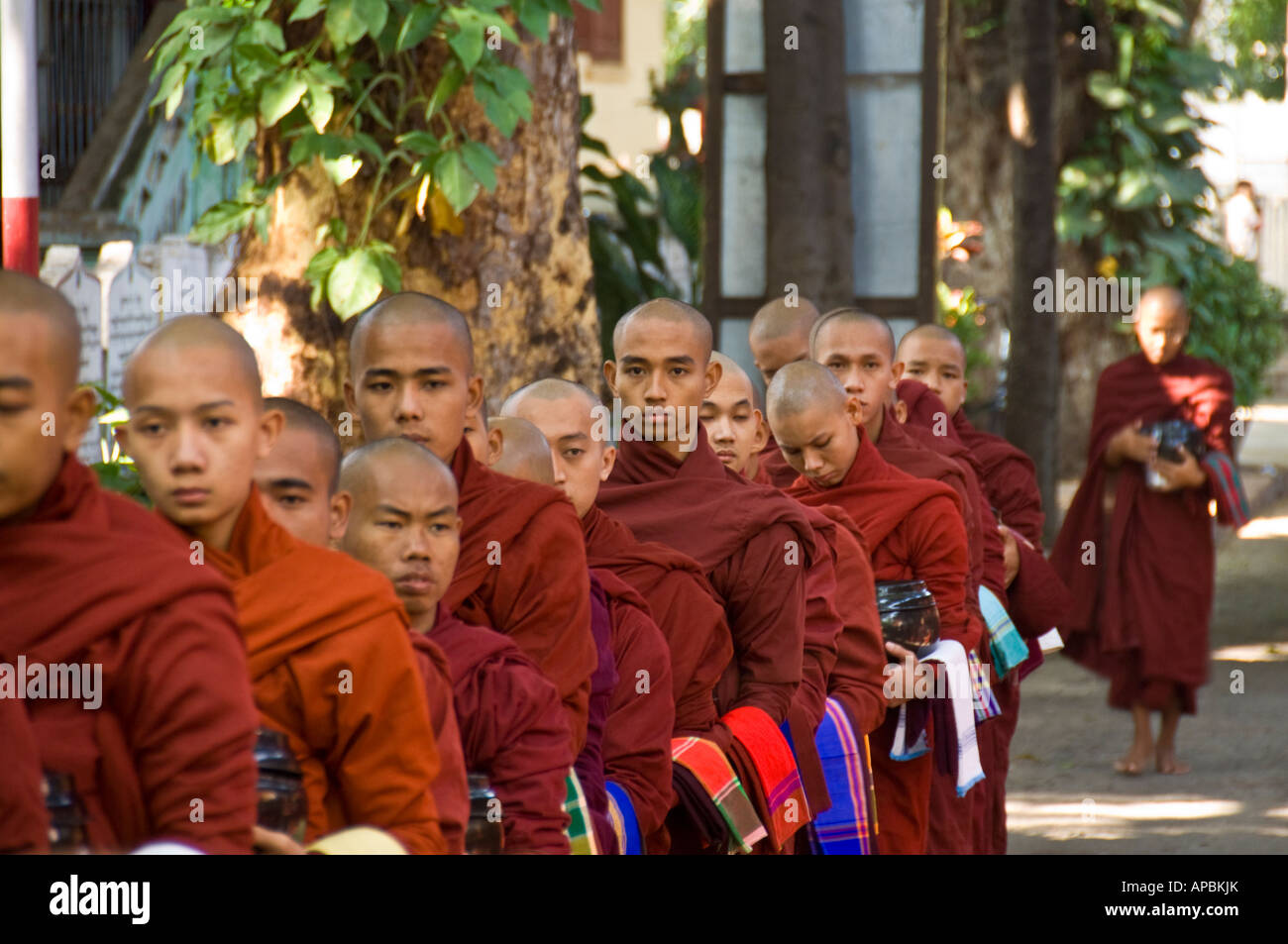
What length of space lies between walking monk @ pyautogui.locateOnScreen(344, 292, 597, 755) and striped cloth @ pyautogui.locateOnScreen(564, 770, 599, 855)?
0.24 ft

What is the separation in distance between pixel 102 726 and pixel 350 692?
396 millimetres

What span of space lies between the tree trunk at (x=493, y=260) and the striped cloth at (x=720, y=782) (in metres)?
2.15

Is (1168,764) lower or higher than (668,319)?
lower

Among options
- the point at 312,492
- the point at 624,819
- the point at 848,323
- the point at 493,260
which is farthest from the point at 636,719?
the point at 493,260

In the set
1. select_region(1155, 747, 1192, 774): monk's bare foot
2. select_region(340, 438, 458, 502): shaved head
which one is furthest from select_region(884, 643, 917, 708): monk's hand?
select_region(1155, 747, 1192, 774): monk's bare foot

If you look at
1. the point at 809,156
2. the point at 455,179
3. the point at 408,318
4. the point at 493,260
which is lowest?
the point at 408,318

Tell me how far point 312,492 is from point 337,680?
568 mm

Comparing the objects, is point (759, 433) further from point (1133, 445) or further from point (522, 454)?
point (1133, 445)

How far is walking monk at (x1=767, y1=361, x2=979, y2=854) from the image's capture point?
5.11 metres

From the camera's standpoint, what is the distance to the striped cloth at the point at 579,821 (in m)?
3.29

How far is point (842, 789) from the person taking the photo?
454 centimetres

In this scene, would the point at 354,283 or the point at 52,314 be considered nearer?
the point at 52,314

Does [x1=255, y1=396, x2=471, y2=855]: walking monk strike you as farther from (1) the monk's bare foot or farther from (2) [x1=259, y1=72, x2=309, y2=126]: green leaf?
(1) the monk's bare foot

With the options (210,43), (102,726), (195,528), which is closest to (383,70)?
(210,43)
